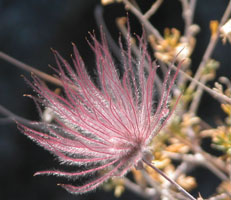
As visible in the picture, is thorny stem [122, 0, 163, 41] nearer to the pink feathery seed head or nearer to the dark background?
the pink feathery seed head

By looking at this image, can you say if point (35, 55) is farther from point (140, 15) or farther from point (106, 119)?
point (106, 119)

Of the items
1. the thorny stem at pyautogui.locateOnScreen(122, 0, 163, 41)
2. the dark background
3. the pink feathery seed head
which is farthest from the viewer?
the dark background

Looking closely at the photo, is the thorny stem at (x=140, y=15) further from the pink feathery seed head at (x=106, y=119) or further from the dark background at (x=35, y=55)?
the dark background at (x=35, y=55)

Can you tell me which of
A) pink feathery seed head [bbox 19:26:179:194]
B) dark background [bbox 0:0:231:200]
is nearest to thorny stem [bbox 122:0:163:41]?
pink feathery seed head [bbox 19:26:179:194]

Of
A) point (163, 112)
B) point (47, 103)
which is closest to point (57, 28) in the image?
→ point (47, 103)

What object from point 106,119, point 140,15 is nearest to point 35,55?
point 140,15

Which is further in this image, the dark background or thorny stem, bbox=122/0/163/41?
the dark background
